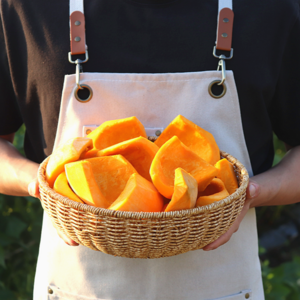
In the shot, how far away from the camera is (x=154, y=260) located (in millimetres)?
994

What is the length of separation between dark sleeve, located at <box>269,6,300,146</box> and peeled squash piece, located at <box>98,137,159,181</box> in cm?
43

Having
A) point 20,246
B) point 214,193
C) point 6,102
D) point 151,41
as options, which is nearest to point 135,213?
point 214,193

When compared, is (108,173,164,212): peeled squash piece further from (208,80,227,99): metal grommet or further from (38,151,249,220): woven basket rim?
(208,80,227,99): metal grommet

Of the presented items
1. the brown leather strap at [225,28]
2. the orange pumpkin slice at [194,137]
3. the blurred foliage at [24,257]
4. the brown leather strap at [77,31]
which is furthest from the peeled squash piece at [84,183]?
the blurred foliage at [24,257]

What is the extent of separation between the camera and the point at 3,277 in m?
1.73

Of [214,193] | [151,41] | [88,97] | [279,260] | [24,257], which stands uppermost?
[151,41]

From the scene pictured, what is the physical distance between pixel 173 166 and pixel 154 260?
314mm

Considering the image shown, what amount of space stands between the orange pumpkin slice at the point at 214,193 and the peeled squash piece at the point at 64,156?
10.8 inches

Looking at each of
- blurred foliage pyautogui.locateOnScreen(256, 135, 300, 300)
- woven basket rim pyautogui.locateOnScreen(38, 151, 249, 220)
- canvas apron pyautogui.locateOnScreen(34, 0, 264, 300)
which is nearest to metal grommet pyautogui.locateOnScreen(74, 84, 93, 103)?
canvas apron pyautogui.locateOnScreen(34, 0, 264, 300)

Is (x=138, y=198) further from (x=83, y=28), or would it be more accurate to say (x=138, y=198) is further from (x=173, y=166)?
(x=83, y=28)

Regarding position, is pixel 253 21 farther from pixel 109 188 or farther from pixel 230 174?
pixel 109 188

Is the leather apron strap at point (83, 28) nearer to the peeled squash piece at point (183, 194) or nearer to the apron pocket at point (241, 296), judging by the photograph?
the peeled squash piece at point (183, 194)

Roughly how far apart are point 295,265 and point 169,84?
1424 mm

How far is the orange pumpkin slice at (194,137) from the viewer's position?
2.91ft
